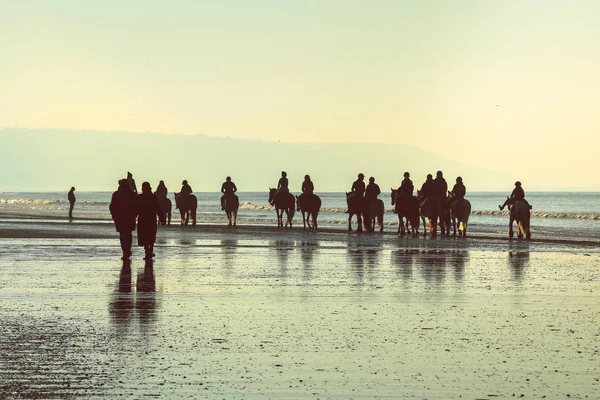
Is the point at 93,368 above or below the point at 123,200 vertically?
below

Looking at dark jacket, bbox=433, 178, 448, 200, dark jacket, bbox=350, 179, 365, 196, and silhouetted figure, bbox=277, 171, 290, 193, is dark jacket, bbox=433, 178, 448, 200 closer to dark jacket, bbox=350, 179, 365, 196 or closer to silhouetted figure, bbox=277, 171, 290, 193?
dark jacket, bbox=350, 179, 365, 196

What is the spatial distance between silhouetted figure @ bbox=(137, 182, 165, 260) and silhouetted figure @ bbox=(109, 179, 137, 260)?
26 cm

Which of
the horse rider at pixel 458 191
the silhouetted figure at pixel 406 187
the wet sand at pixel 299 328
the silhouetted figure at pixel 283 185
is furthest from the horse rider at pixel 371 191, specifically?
the wet sand at pixel 299 328

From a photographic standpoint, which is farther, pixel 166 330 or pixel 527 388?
pixel 166 330

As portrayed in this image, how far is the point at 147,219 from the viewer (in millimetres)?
25094

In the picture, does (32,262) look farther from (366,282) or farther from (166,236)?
(166,236)

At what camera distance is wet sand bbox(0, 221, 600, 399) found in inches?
361

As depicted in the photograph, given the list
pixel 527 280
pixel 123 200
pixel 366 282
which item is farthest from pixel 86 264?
pixel 527 280

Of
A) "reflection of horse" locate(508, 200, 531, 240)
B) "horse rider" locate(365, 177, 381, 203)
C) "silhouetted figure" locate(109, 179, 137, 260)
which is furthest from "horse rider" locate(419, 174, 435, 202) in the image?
"silhouetted figure" locate(109, 179, 137, 260)

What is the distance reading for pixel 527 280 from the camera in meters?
19.7

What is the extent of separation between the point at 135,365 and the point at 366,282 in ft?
30.7

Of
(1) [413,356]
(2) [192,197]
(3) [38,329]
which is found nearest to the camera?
(1) [413,356]

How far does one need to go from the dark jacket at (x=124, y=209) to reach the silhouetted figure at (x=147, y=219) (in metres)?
0.27

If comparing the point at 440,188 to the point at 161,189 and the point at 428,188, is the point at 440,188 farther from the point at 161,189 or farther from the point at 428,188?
the point at 161,189
